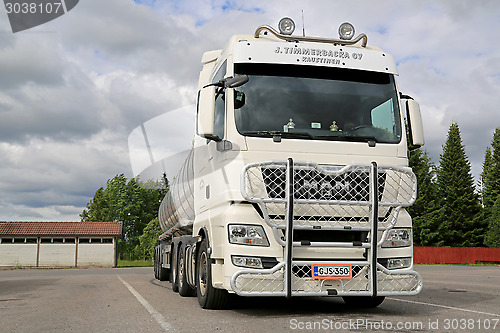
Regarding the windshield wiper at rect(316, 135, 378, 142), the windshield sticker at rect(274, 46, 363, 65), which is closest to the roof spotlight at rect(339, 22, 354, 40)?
the windshield sticker at rect(274, 46, 363, 65)

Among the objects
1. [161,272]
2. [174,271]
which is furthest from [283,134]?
[161,272]

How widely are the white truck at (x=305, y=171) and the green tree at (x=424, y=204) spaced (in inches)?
1928

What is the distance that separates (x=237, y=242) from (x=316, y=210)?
3.59ft

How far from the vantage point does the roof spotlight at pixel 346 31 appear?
816 centimetres

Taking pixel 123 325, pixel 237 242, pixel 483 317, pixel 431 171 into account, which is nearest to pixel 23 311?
pixel 123 325

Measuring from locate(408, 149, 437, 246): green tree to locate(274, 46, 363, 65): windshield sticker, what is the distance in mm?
48978

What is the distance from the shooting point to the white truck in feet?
21.9

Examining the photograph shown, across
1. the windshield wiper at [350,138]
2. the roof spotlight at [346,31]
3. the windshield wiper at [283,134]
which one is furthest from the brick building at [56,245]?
the windshield wiper at [350,138]

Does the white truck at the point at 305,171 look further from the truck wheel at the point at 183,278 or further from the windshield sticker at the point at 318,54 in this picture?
the truck wheel at the point at 183,278

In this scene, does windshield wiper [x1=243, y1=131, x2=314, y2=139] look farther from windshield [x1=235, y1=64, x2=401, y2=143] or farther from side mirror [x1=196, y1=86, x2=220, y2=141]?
side mirror [x1=196, y1=86, x2=220, y2=141]

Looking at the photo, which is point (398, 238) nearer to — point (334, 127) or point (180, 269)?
point (334, 127)

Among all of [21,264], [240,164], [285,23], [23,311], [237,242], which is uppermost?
[285,23]

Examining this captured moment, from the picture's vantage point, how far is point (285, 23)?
318 inches

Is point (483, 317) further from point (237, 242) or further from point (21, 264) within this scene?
point (21, 264)
